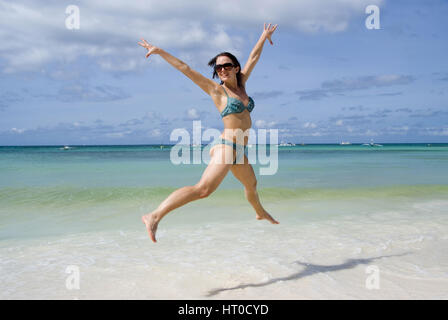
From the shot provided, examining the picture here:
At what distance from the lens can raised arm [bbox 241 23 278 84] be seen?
4593 millimetres

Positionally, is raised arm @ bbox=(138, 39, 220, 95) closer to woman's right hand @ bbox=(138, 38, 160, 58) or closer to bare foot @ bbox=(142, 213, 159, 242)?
woman's right hand @ bbox=(138, 38, 160, 58)

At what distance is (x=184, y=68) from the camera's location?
12.8 feet

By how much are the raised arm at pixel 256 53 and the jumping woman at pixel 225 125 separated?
9cm

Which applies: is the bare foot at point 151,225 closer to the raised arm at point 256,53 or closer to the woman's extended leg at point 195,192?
the woman's extended leg at point 195,192

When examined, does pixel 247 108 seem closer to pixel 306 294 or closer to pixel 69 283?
pixel 306 294

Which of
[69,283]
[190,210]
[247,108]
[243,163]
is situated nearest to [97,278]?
[69,283]

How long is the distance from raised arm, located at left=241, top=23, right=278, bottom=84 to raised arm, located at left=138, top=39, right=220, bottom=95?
2.05 feet

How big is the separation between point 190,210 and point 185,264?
11.8 feet

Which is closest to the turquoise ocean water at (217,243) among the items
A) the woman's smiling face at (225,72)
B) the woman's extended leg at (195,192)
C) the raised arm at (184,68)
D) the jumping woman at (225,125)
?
the woman's extended leg at (195,192)

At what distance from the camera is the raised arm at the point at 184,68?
3.91 metres

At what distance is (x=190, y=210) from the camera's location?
8.34 metres

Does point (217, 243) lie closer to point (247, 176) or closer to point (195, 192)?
point (247, 176)

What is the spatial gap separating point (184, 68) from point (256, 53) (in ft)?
4.22

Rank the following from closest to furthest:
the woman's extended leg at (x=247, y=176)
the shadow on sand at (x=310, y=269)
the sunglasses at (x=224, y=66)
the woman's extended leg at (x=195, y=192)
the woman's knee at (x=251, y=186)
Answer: the woman's extended leg at (x=195, y=192)
the shadow on sand at (x=310, y=269)
the sunglasses at (x=224, y=66)
the woman's extended leg at (x=247, y=176)
the woman's knee at (x=251, y=186)
